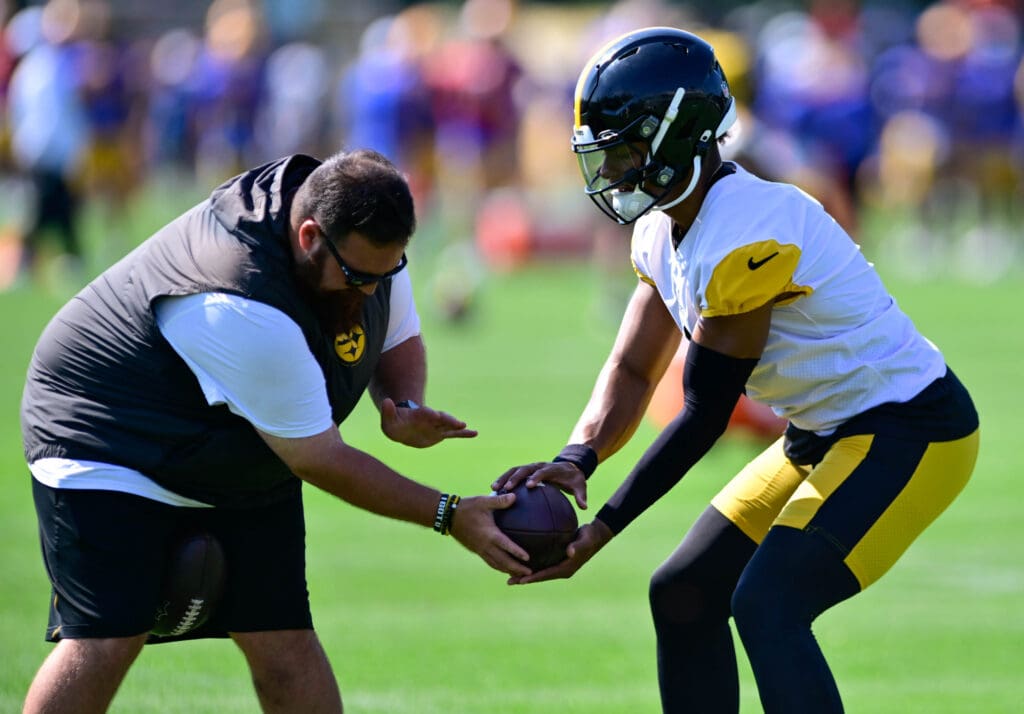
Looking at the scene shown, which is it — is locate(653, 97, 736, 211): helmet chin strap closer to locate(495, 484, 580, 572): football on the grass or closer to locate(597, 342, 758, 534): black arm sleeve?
locate(597, 342, 758, 534): black arm sleeve

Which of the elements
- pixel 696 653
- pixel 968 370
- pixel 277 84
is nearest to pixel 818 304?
pixel 696 653

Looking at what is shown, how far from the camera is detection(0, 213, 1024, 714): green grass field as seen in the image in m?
5.94

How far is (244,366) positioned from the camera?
4.27 meters

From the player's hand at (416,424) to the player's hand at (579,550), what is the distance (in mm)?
516

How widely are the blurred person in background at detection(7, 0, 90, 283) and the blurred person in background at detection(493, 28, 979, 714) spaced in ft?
42.2

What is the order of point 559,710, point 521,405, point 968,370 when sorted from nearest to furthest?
point 559,710 → point 521,405 → point 968,370

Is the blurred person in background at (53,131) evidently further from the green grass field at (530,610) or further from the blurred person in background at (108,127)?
the green grass field at (530,610)

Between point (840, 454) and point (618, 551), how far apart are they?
3.94m

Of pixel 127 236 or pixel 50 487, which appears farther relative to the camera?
pixel 127 236

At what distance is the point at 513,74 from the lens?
64.6 ft

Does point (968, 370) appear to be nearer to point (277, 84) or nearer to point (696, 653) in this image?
point (696, 653)

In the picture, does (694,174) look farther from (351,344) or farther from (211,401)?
(211,401)

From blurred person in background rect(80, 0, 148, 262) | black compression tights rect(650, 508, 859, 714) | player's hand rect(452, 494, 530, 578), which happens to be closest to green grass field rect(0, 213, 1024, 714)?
black compression tights rect(650, 508, 859, 714)

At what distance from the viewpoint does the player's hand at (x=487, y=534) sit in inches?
181
